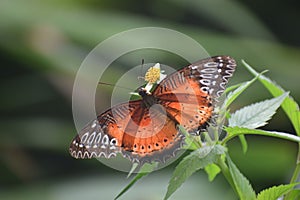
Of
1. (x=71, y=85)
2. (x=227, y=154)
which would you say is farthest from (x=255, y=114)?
(x=71, y=85)

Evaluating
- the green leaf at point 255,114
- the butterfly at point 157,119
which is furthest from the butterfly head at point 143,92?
the green leaf at point 255,114

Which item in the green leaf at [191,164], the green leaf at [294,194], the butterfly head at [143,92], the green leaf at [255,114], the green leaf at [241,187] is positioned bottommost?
the green leaf at [294,194]

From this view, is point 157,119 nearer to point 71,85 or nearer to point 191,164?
point 191,164


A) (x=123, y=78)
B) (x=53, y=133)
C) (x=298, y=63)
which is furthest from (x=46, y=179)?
(x=298, y=63)

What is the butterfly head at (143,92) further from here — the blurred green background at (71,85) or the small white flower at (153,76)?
the blurred green background at (71,85)

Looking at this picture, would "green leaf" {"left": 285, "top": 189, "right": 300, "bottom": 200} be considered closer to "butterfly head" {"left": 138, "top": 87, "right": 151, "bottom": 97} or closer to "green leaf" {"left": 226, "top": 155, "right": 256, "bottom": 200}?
"green leaf" {"left": 226, "top": 155, "right": 256, "bottom": 200}

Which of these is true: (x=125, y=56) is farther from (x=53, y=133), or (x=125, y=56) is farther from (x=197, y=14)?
(x=197, y=14)

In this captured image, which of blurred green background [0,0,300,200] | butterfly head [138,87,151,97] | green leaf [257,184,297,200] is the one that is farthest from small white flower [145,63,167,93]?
blurred green background [0,0,300,200]
